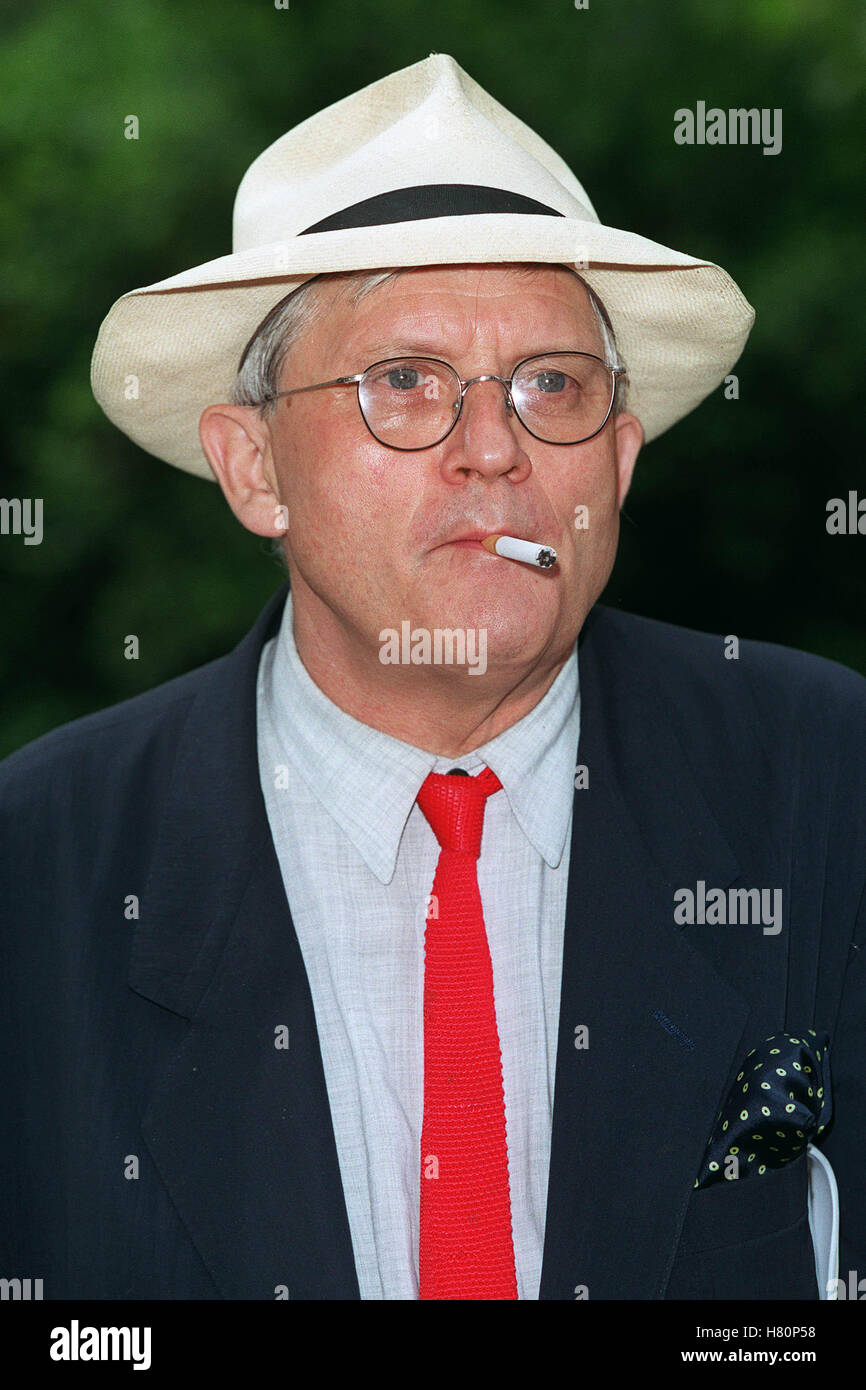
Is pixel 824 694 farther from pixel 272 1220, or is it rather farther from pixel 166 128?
pixel 166 128

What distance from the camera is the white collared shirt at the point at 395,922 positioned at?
1.80 metres

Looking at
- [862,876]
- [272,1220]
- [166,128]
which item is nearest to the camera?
[272,1220]

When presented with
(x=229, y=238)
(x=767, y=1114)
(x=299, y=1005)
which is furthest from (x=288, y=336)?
(x=229, y=238)

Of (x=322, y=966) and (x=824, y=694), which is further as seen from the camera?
(x=824, y=694)

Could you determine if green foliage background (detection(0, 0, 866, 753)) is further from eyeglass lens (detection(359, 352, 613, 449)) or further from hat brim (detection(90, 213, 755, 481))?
eyeglass lens (detection(359, 352, 613, 449))

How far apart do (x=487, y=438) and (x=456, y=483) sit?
2.6 inches

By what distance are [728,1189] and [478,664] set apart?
727 millimetres

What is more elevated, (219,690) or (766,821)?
(219,690)

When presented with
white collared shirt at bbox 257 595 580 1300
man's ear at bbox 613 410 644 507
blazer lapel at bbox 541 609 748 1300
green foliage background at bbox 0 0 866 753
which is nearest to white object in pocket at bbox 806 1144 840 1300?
blazer lapel at bbox 541 609 748 1300

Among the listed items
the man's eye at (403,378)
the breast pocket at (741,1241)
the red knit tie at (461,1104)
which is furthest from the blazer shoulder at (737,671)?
the breast pocket at (741,1241)

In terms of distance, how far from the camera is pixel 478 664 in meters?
1.85

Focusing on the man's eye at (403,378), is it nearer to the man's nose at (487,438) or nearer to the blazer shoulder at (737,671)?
the man's nose at (487,438)
